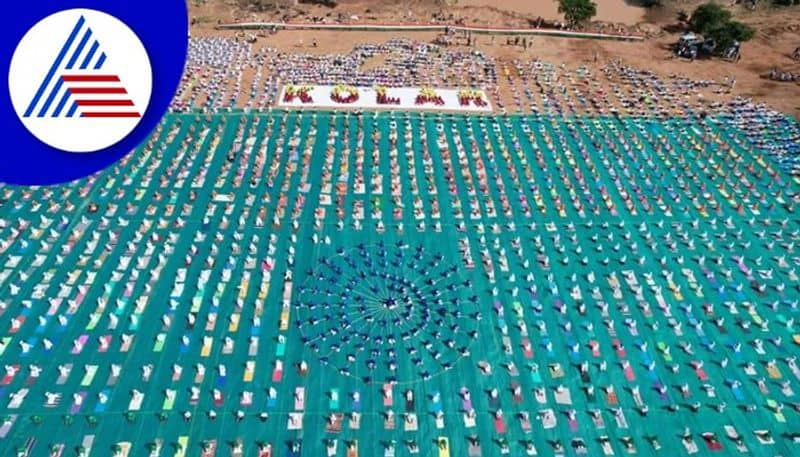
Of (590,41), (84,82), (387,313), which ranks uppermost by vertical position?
(590,41)

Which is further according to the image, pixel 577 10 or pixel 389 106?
pixel 577 10

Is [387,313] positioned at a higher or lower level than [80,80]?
lower

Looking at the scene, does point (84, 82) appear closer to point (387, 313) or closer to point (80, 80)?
point (80, 80)

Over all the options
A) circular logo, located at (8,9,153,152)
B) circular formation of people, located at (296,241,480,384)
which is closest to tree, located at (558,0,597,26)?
circular formation of people, located at (296,241,480,384)

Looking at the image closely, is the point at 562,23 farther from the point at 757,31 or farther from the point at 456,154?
the point at 456,154

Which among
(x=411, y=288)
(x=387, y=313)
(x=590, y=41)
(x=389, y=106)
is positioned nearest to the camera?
(x=387, y=313)

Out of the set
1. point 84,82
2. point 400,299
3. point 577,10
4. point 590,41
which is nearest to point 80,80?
point 84,82

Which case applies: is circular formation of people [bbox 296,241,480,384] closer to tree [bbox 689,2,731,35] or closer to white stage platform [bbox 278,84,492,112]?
white stage platform [bbox 278,84,492,112]
